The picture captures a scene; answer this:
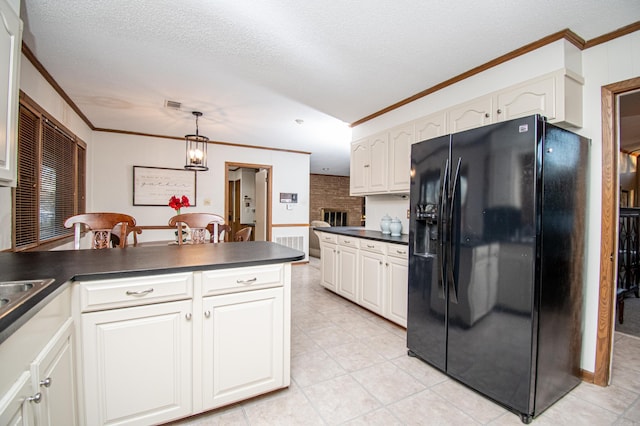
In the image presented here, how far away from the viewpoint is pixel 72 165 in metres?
3.69

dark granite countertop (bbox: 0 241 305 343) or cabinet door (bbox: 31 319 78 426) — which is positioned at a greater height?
dark granite countertop (bbox: 0 241 305 343)

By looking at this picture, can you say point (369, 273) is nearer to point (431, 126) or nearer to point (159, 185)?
point (431, 126)

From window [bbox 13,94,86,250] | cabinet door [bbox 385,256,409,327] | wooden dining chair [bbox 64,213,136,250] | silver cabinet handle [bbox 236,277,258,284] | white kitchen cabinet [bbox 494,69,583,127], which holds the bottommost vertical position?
cabinet door [bbox 385,256,409,327]

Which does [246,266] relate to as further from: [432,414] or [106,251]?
[432,414]

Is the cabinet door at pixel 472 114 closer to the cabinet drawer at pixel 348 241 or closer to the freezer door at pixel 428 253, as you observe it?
the freezer door at pixel 428 253

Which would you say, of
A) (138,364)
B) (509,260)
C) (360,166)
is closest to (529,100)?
(509,260)

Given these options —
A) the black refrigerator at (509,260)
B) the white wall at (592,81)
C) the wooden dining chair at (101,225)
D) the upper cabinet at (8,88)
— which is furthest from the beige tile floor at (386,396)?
the wooden dining chair at (101,225)

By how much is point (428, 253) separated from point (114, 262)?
2.03 metres

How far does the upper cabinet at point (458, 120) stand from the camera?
2.05m

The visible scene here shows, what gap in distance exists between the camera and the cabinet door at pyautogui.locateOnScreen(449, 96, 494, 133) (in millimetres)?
2469

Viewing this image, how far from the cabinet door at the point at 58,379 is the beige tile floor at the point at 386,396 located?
59 centimetres

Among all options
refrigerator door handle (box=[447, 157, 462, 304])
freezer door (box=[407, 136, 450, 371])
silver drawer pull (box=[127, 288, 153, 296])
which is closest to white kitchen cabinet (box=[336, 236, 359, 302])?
freezer door (box=[407, 136, 450, 371])

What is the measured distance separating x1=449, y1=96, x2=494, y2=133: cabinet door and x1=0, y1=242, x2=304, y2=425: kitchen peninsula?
2.00 meters

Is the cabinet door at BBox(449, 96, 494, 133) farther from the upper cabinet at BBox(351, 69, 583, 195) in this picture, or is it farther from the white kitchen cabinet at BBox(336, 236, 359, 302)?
the white kitchen cabinet at BBox(336, 236, 359, 302)
